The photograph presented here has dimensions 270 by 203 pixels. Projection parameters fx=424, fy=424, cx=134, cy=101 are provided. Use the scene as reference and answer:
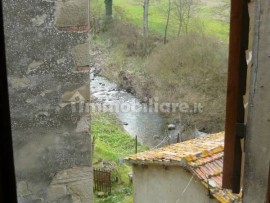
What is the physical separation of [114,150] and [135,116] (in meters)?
2.63

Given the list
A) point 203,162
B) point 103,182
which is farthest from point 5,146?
point 103,182

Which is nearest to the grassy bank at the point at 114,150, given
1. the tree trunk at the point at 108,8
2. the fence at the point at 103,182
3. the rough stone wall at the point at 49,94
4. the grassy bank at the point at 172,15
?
the fence at the point at 103,182

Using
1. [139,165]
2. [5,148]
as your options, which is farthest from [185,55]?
[5,148]

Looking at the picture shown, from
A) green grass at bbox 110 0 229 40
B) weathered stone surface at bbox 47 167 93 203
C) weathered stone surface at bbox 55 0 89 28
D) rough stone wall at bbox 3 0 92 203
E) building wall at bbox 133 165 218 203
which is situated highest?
green grass at bbox 110 0 229 40

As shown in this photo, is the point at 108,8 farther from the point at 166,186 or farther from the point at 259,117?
the point at 259,117

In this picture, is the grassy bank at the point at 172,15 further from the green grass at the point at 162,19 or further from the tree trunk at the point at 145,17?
the tree trunk at the point at 145,17

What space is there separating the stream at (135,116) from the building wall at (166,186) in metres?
6.75

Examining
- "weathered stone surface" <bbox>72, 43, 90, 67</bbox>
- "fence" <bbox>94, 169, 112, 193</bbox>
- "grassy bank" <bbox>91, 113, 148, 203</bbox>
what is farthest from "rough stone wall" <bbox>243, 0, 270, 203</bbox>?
"fence" <bbox>94, 169, 112, 193</bbox>

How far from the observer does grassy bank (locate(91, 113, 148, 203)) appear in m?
→ 10.1

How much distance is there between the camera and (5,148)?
0.76 metres

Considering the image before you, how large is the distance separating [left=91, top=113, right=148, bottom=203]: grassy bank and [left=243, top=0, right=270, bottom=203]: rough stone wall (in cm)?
780

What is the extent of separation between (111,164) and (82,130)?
27.8 ft

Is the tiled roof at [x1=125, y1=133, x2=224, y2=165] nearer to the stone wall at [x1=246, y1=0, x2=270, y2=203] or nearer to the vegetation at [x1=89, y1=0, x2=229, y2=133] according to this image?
the stone wall at [x1=246, y1=0, x2=270, y2=203]

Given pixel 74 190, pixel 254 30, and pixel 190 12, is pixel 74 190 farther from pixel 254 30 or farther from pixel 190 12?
pixel 190 12
